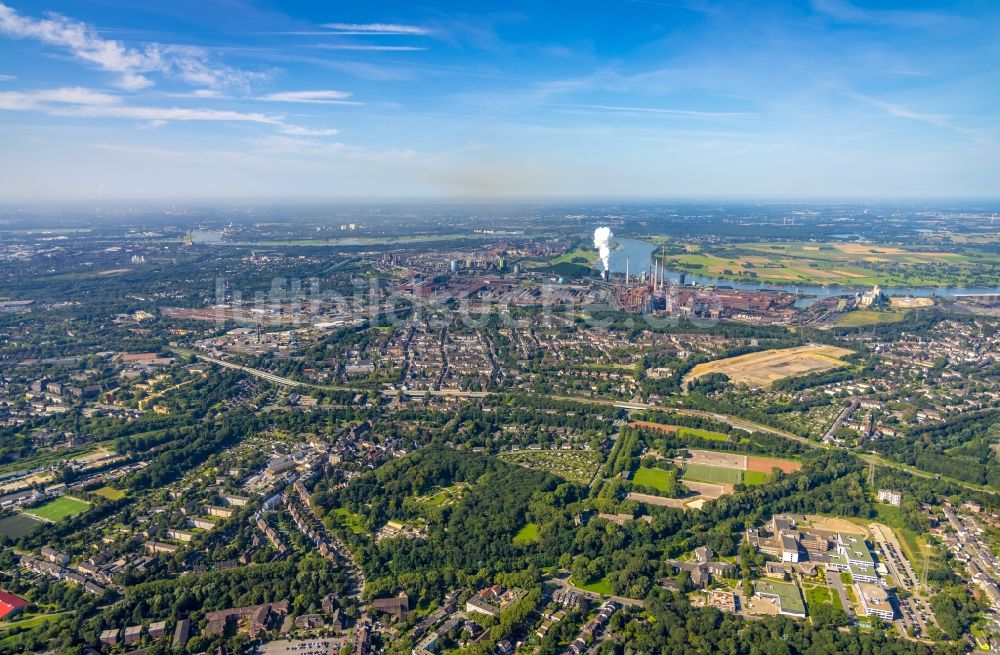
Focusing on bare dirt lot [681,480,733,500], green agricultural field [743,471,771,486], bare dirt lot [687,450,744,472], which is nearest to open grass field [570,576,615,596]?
bare dirt lot [681,480,733,500]

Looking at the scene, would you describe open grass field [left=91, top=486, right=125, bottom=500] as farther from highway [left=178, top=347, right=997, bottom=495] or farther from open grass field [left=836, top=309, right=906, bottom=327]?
open grass field [left=836, top=309, right=906, bottom=327]

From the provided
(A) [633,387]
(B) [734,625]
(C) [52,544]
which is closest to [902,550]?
(B) [734,625]

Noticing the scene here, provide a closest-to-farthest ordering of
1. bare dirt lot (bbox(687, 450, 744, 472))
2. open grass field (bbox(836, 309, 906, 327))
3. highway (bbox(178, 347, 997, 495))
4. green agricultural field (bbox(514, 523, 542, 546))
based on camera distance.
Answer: green agricultural field (bbox(514, 523, 542, 546)) < highway (bbox(178, 347, 997, 495)) < bare dirt lot (bbox(687, 450, 744, 472)) < open grass field (bbox(836, 309, 906, 327))

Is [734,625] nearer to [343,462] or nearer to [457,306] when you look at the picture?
[343,462]

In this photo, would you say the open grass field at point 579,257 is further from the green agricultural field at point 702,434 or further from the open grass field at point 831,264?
the green agricultural field at point 702,434

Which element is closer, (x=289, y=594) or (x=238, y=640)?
(x=238, y=640)

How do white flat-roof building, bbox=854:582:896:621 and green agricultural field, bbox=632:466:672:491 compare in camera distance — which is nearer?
white flat-roof building, bbox=854:582:896:621
